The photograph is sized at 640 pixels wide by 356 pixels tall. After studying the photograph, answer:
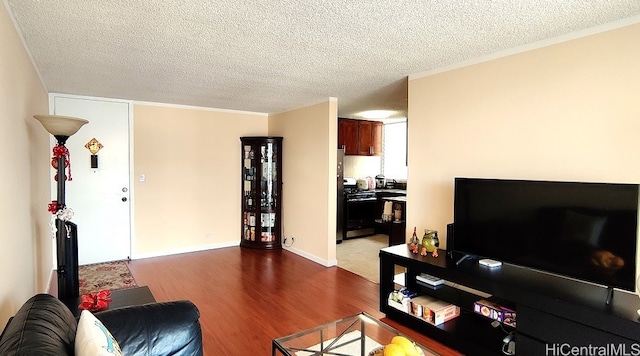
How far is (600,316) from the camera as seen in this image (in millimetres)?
1834

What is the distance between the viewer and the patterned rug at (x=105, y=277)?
3.81 m

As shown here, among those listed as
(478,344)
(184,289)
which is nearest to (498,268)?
(478,344)

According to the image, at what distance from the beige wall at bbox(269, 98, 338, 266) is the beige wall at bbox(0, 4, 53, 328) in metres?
3.03

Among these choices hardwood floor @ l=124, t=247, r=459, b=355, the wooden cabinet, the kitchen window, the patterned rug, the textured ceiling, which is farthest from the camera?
Result: the kitchen window

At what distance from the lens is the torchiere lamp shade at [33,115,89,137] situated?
2.44m

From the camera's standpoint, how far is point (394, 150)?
7.37m

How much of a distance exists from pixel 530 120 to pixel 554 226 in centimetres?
83

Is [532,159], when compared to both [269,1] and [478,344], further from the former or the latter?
[269,1]

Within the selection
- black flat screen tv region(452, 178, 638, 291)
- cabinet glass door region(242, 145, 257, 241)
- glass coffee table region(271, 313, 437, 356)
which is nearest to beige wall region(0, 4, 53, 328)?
glass coffee table region(271, 313, 437, 356)

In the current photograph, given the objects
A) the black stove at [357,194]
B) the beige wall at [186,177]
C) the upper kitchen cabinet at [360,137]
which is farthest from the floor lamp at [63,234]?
the black stove at [357,194]

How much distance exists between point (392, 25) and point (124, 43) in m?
1.94

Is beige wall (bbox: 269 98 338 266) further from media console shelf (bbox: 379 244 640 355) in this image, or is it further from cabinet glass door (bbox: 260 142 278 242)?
media console shelf (bbox: 379 244 640 355)

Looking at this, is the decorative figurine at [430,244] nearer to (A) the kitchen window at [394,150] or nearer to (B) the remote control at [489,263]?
(B) the remote control at [489,263]

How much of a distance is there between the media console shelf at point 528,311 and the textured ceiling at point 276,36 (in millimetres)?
1675
